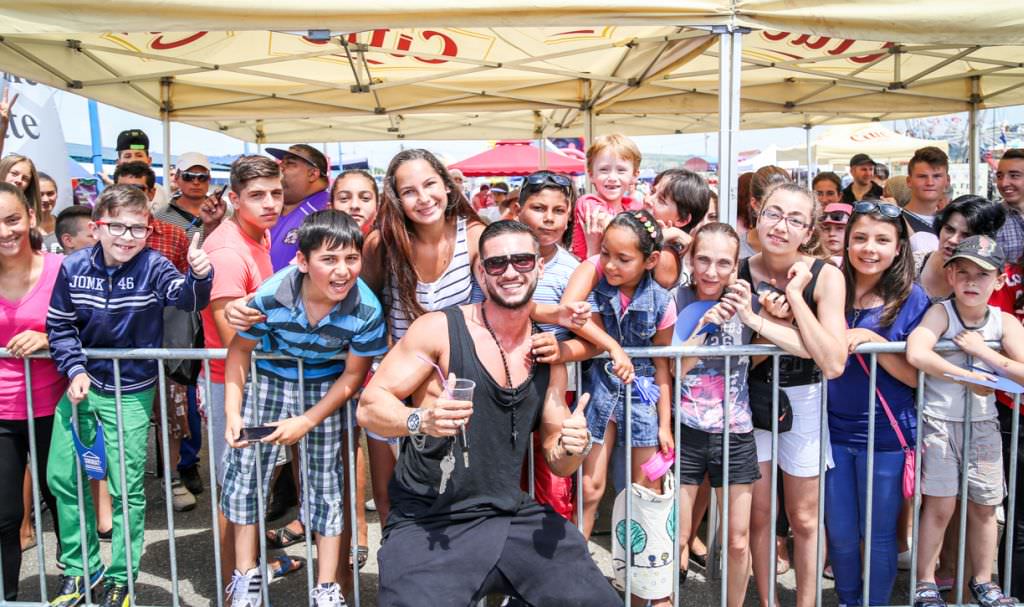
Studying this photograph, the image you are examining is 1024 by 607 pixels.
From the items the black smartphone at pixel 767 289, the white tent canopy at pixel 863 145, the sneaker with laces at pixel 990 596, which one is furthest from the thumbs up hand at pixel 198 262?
the white tent canopy at pixel 863 145

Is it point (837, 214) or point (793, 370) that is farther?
point (837, 214)

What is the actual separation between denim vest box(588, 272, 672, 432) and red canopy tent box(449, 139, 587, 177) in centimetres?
1392

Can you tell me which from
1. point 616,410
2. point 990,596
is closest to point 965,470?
point 990,596

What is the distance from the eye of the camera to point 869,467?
291cm

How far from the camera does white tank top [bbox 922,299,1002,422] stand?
9.62ft

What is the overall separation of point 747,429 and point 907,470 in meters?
0.69

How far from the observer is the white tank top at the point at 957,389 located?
9.62 ft

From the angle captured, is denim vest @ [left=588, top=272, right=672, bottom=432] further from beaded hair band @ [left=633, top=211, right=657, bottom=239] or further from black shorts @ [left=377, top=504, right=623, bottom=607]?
black shorts @ [left=377, top=504, right=623, bottom=607]

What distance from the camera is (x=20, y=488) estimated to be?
3.12 metres

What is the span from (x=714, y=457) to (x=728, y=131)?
6.58ft

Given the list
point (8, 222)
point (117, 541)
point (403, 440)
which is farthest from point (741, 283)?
point (8, 222)

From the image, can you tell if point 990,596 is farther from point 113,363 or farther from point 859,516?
point 113,363

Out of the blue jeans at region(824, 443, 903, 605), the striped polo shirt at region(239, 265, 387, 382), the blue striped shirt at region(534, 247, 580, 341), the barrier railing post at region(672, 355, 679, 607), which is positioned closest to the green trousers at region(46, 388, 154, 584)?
the striped polo shirt at region(239, 265, 387, 382)

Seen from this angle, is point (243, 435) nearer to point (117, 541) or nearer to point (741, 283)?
point (117, 541)
